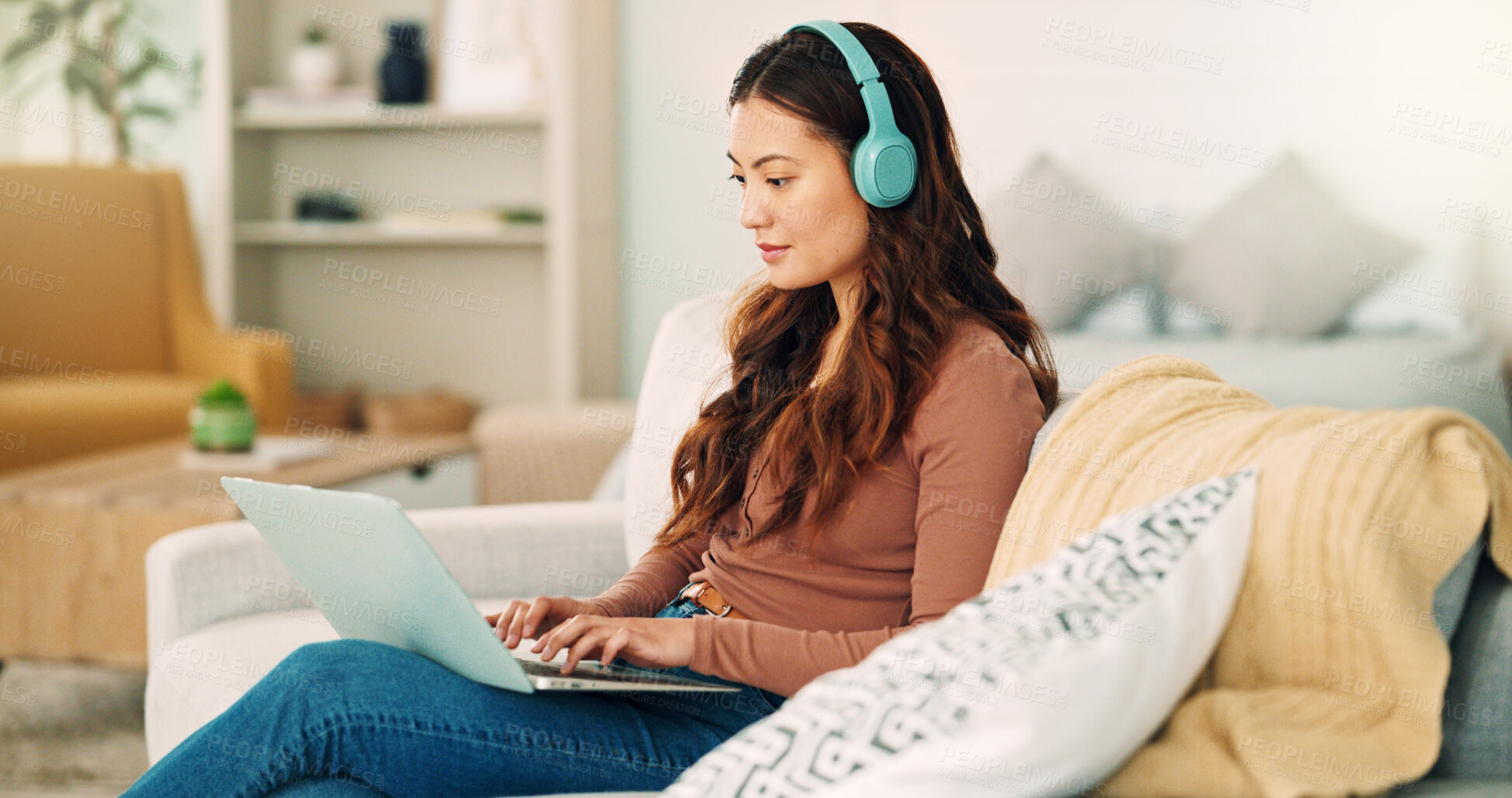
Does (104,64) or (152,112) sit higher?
(104,64)

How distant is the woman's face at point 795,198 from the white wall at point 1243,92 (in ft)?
4.30

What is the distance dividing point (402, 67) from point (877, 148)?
7.73ft

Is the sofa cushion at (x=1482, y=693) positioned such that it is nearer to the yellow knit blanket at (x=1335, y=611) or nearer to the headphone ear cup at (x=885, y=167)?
the yellow knit blanket at (x=1335, y=611)

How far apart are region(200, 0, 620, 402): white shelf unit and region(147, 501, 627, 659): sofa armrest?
1393 millimetres

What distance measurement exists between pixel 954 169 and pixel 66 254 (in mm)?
2848

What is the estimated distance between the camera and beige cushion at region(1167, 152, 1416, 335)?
195 centimetres

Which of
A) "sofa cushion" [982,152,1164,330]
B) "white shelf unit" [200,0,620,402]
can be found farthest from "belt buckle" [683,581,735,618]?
"white shelf unit" [200,0,620,402]

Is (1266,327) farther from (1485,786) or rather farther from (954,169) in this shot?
(1485,786)

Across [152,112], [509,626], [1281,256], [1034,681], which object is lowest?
[509,626]

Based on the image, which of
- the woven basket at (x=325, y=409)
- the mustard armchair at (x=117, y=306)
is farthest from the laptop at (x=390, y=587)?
the woven basket at (x=325, y=409)

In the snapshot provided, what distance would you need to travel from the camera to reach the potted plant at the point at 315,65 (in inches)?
123

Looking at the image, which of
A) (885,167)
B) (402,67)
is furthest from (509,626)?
(402,67)

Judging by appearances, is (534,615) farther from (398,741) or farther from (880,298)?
(880,298)

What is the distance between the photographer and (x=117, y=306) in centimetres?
319
